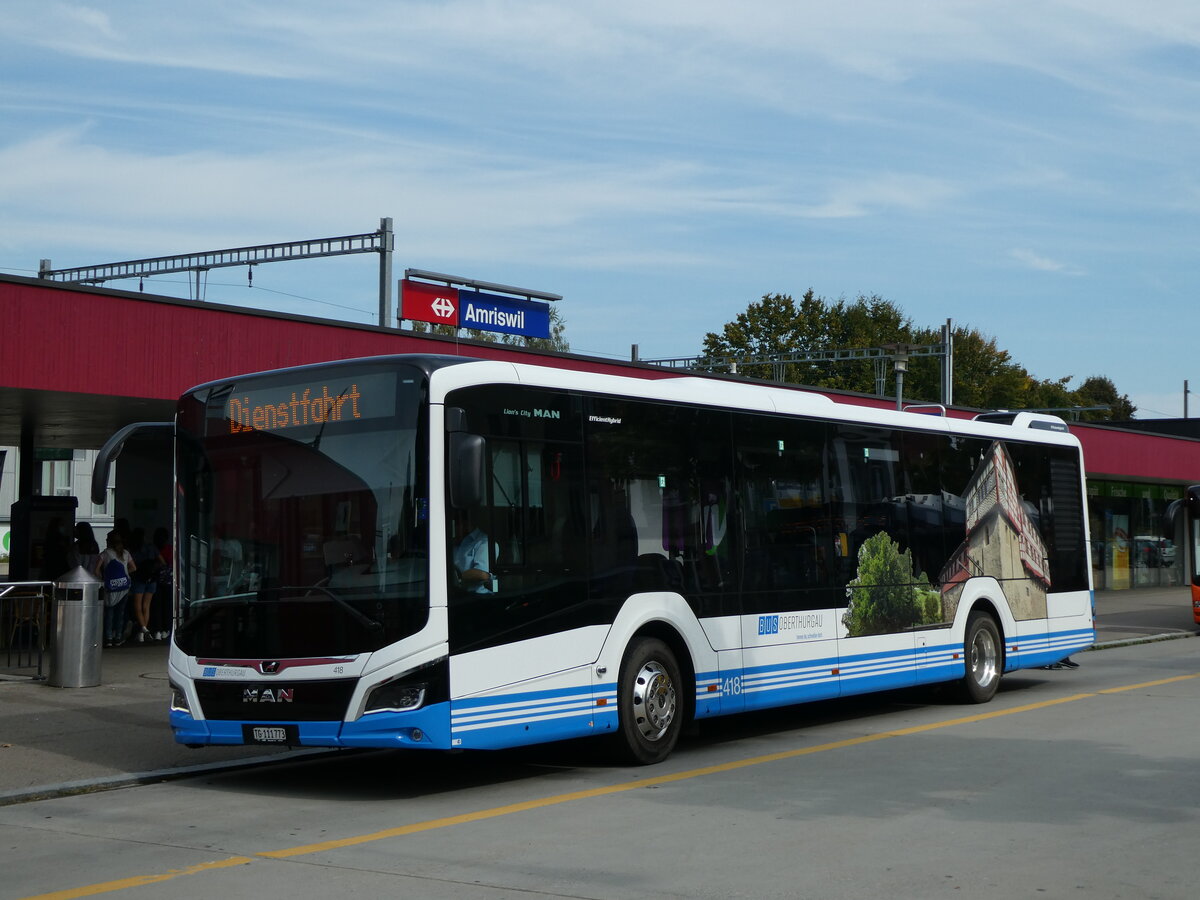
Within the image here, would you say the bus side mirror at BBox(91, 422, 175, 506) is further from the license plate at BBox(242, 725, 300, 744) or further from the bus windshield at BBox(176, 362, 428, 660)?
the license plate at BBox(242, 725, 300, 744)

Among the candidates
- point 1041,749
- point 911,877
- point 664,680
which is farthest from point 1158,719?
point 911,877

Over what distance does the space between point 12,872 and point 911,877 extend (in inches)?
178

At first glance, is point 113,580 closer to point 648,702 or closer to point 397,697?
point 648,702

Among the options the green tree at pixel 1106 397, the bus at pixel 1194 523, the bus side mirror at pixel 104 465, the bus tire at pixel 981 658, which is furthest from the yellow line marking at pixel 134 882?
the green tree at pixel 1106 397

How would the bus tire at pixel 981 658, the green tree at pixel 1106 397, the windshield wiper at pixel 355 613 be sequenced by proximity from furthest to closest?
the green tree at pixel 1106 397 < the bus tire at pixel 981 658 < the windshield wiper at pixel 355 613

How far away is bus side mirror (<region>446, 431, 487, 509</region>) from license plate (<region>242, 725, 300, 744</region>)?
191 cm

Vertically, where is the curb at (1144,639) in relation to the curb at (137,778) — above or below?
below

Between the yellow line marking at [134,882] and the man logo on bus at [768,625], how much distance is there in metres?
5.49

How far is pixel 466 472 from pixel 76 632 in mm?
8063

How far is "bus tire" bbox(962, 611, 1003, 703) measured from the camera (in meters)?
15.0

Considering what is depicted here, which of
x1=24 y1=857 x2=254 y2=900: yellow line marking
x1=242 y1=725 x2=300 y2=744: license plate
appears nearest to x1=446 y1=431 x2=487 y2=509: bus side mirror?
x1=242 y1=725 x2=300 y2=744: license plate

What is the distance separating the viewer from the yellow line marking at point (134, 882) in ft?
22.2

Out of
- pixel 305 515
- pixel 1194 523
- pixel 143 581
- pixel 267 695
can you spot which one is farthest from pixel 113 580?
pixel 1194 523

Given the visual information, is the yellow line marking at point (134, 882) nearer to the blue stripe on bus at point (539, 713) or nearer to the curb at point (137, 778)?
the blue stripe on bus at point (539, 713)
